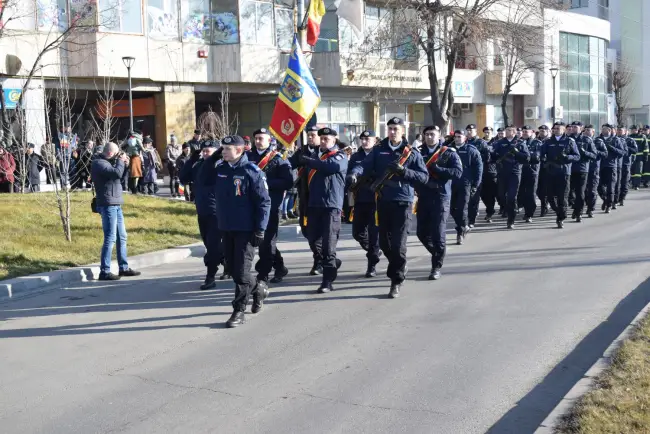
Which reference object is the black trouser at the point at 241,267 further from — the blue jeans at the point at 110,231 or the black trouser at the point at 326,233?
the blue jeans at the point at 110,231

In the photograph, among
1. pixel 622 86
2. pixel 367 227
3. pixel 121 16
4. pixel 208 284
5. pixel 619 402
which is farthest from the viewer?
pixel 622 86

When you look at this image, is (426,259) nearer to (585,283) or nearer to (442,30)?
(585,283)

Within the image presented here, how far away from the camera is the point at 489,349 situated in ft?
23.1

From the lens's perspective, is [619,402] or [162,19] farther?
[162,19]

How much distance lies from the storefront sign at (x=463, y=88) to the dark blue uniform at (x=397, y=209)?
111 ft

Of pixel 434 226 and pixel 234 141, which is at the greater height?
pixel 234 141

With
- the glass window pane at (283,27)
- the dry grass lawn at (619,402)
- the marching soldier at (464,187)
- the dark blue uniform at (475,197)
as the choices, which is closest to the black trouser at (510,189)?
the dark blue uniform at (475,197)

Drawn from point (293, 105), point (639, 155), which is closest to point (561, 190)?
point (293, 105)

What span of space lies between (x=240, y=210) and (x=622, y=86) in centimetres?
5745

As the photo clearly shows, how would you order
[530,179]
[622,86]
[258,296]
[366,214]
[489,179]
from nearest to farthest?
[258,296] < [366,214] < [530,179] < [489,179] < [622,86]

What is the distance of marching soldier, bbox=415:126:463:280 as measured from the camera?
34.7 ft

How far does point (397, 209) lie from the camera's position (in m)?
9.49

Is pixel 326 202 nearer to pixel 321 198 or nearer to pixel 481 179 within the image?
pixel 321 198

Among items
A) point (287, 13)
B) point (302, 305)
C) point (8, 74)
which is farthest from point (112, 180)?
point (287, 13)
